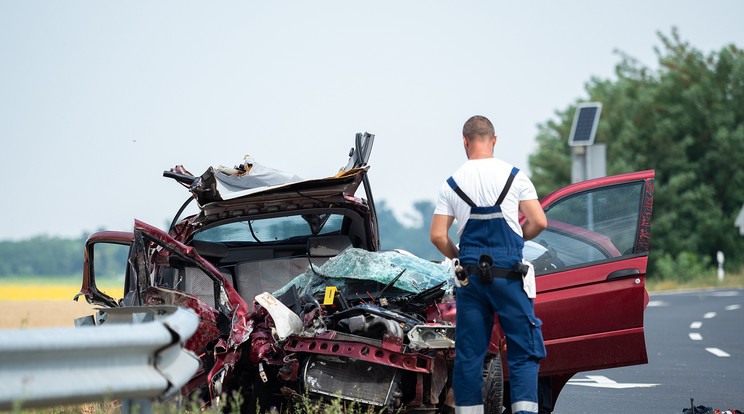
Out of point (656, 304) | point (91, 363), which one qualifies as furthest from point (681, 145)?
point (91, 363)

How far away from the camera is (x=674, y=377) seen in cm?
1020

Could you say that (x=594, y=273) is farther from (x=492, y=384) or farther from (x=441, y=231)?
(x=441, y=231)

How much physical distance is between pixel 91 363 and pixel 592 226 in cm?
428

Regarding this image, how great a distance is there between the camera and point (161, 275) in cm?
691

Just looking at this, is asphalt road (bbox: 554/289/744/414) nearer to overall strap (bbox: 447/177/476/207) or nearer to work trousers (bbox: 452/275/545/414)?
work trousers (bbox: 452/275/545/414)

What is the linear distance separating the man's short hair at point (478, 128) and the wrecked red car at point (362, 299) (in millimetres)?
1143

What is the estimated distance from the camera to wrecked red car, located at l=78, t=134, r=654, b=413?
19.0ft

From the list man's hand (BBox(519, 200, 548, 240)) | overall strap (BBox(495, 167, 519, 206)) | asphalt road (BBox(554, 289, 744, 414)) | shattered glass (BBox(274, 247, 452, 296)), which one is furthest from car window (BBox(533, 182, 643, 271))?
asphalt road (BBox(554, 289, 744, 414))

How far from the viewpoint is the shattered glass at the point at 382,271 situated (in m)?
6.34

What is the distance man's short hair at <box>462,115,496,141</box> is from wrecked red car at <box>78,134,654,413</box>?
1.14 meters

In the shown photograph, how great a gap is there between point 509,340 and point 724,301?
21340mm

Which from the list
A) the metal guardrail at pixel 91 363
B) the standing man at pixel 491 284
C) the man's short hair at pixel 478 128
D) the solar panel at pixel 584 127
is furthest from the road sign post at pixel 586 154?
the metal guardrail at pixel 91 363

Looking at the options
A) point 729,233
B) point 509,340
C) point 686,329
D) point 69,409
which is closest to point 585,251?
point 509,340

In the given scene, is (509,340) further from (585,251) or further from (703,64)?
(703,64)
